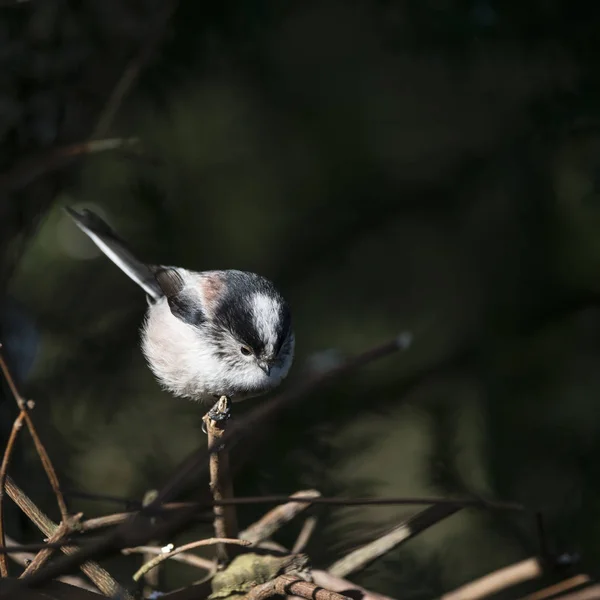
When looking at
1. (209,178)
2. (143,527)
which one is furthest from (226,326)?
(209,178)

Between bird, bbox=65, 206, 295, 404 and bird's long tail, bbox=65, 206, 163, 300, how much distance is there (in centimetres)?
7

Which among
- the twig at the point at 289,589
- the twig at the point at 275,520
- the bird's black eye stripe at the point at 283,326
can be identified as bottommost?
the twig at the point at 289,589

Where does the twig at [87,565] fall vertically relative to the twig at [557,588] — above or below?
above

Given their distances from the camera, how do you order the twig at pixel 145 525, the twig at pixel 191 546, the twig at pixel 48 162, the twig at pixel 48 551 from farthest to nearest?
the twig at pixel 48 162
the twig at pixel 191 546
the twig at pixel 48 551
the twig at pixel 145 525

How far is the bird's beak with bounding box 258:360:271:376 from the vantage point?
1.75 m

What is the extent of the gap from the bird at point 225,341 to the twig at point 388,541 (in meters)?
0.41

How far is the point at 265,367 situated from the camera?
1755 millimetres

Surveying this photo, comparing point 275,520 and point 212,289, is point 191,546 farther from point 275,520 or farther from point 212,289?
point 212,289

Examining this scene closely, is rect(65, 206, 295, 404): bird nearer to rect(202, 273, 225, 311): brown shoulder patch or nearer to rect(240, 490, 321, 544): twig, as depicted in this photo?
rect(202, 273, 225, 311): brown shoulder patch

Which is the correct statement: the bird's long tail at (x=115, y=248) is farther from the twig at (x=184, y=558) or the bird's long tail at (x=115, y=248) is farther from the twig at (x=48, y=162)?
the twig at (x=184, y=558)

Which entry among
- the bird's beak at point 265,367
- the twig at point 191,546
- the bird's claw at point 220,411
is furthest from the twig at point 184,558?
the bird's beak at point 265,367

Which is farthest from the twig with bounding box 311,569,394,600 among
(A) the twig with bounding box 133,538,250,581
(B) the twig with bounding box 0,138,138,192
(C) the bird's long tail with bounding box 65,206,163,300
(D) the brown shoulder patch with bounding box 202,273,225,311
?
(B) the twig with bounding box 0,138,138,192

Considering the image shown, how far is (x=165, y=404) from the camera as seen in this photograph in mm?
2779

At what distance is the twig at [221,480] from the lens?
1395 millimetres
